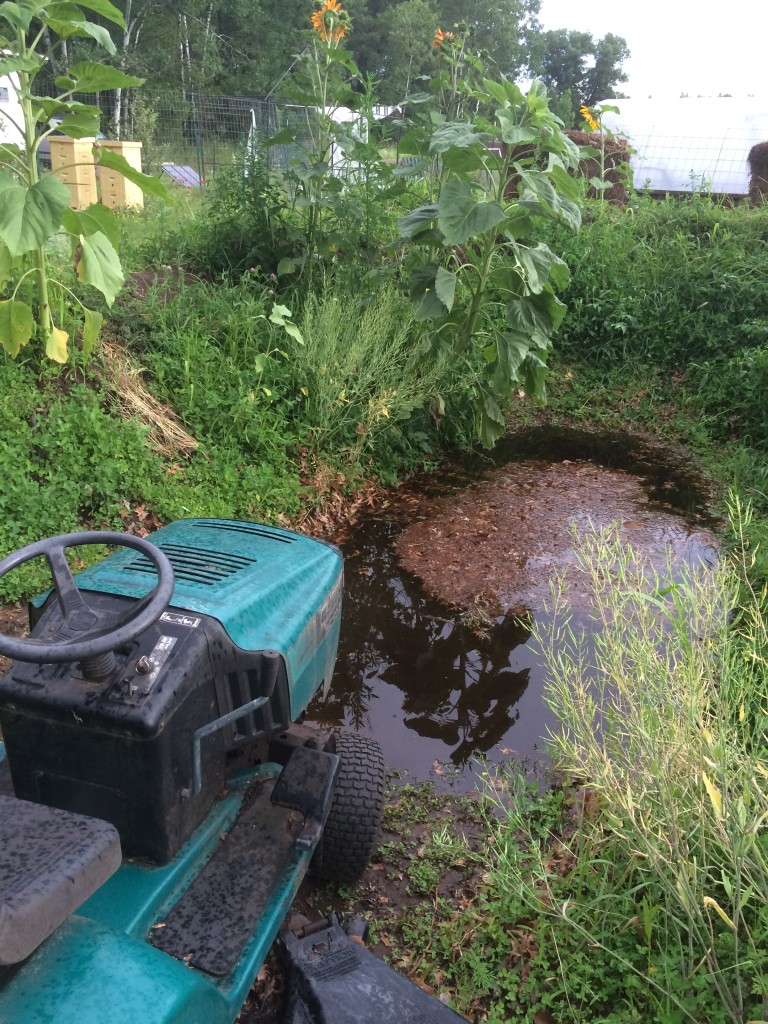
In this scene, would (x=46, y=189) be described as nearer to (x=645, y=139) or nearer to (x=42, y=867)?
(x=42, y=867)

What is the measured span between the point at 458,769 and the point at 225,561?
1.34m

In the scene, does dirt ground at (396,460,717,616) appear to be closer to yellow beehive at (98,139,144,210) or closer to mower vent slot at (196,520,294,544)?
→ mower vent slot at (196,520,294,544)

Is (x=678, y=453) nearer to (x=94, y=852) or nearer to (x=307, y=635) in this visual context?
(x=307, y=635)

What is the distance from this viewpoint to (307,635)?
211 centimetres

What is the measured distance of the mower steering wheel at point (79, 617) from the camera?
4.73ft

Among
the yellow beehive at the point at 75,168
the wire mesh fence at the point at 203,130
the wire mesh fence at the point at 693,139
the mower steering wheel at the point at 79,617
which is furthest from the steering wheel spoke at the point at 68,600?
the wire mesh fence at the point at 203,130

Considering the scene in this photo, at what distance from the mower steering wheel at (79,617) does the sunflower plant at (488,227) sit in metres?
3.01

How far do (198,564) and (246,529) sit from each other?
362 mm

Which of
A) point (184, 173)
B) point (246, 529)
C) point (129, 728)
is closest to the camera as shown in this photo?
point (129, 728)

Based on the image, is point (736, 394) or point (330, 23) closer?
point (330, 23)

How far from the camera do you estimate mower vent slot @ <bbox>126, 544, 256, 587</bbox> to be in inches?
77.2

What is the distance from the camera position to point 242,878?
1.83 metres

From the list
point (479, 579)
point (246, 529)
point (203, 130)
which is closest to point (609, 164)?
point (203, 130)

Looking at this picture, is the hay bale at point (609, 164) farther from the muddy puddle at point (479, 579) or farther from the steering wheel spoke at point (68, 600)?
the steering wheel spoke at point (68, 600)
